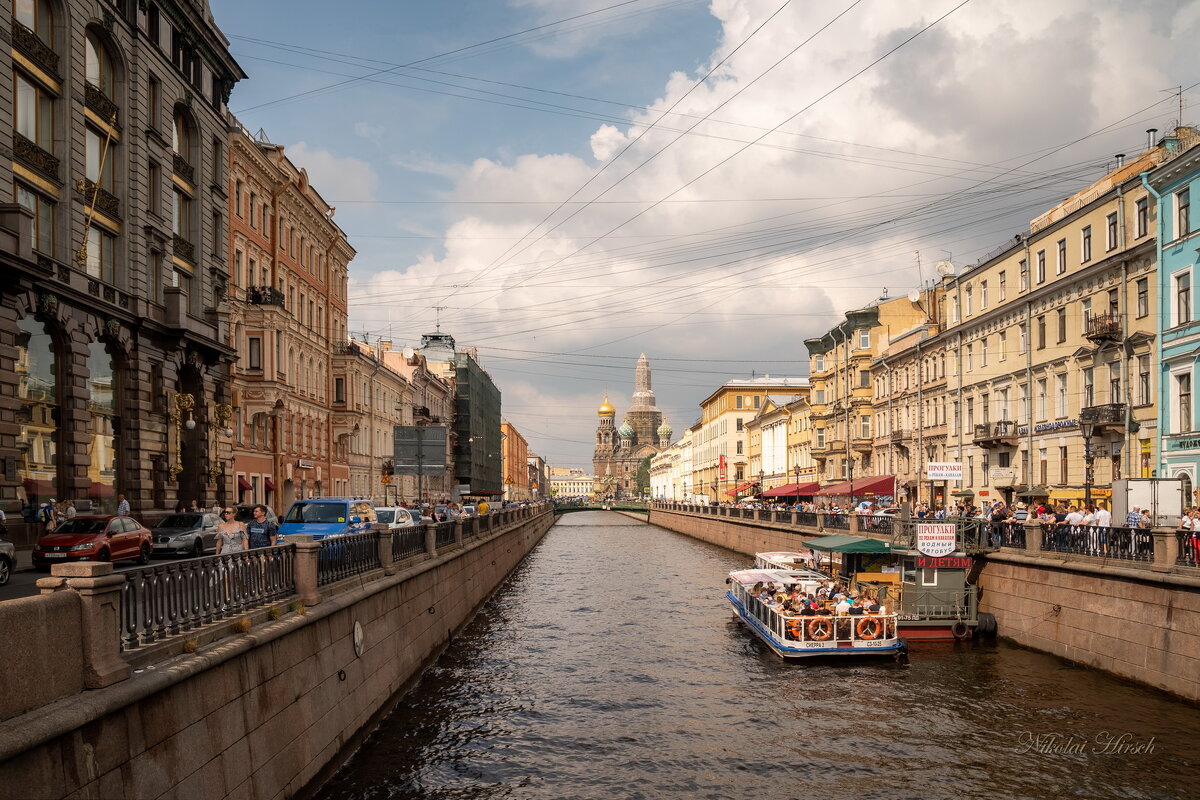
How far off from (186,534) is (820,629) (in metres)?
16.8

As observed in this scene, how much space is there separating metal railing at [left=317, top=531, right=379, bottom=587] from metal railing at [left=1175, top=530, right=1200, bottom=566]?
1577cm

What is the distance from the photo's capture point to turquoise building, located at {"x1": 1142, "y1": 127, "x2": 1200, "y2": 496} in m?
30.9

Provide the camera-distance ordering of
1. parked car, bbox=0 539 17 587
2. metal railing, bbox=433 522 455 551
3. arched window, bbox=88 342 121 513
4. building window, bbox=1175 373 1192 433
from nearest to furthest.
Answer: parked car, bbox=0 539 17 587
metal railing, bbox=433 522 455 551
arched window, bbox=88 342 121 513
building window, bbox=1175 373 1192 433

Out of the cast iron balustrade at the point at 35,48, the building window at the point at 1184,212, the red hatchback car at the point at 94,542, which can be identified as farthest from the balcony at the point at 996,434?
the cast iron balustrade at the point at 35,48

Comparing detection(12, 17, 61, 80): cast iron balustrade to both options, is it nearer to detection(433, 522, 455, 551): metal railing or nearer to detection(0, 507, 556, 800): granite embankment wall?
detection(433, 522, 455, 551): metal railing

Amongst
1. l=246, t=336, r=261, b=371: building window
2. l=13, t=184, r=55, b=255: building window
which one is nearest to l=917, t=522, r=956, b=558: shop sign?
l=13, t=184, r=55, b=255: building window

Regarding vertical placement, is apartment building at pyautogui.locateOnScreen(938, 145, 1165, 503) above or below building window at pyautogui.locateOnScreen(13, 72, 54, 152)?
below

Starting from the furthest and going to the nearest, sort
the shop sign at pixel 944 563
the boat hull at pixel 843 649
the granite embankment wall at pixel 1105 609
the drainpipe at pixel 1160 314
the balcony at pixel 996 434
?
the balcony at pixel 996 434
the drainpipe at pixel 1160 314
the shop sign at pixel 944 563
the boat hull at pixel 843 649
the granite embankment wall at pixel 1105 609

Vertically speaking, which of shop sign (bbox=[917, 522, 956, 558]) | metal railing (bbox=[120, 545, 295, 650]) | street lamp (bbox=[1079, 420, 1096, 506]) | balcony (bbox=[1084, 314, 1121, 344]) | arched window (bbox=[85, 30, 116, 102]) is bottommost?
shop sign (bbox=[917, 522, 956, 558])

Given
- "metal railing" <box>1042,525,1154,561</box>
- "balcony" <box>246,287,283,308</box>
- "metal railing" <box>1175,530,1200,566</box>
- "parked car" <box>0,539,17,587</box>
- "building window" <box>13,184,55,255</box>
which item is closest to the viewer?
"parked car" <box>0,539,17,587</box>

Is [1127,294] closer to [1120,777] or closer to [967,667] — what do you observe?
[967,667]

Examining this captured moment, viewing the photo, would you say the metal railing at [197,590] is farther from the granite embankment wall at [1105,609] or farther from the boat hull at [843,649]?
the granite embankment wall at [1105,609]

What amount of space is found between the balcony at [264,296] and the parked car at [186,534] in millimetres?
19410

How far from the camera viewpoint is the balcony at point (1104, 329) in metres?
35.4
